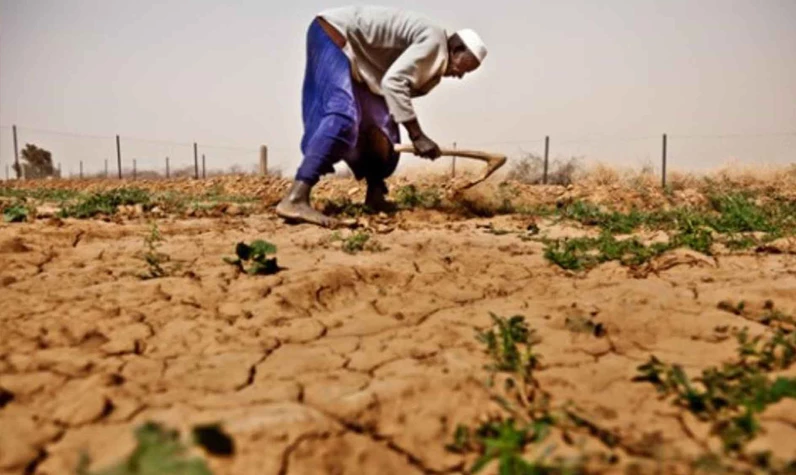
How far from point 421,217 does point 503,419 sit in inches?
136

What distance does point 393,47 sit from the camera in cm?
405

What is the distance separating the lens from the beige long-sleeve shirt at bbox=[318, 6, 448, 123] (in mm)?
3908

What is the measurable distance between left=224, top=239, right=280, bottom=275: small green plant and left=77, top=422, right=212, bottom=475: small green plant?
4.97 ft

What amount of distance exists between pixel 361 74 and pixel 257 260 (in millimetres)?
2153

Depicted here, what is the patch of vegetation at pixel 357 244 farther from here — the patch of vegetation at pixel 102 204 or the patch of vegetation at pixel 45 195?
the patch of vegetation at pixel 45 195

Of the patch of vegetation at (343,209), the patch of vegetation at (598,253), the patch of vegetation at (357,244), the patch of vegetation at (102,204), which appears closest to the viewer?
the patch of vegetation at (598,253)

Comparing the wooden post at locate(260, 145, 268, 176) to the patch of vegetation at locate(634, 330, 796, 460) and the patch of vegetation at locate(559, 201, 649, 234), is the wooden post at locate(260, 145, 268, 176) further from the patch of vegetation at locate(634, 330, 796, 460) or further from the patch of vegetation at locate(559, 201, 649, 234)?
the patch of vegetation at locate(634, 330, 796, 460)

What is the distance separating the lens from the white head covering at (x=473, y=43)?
13.7 ft

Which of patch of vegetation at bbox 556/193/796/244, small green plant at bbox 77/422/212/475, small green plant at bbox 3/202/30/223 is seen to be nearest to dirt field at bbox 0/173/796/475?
small green plant at bbox 77/422/212/475

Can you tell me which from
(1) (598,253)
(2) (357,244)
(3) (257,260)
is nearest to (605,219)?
(1) (598,253)

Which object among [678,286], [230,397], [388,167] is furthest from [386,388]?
[388,167]

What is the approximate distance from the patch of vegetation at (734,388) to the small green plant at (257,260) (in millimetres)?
1475

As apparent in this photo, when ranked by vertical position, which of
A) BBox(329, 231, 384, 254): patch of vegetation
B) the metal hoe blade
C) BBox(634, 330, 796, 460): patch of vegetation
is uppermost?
the metal hoe blade

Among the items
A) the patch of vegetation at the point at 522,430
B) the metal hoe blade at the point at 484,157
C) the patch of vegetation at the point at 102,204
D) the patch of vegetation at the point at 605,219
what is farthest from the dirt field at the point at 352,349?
the metal hoe blade at the point at 484,157
